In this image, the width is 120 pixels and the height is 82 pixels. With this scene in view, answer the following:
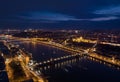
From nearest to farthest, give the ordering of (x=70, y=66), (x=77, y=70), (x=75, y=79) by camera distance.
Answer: (x=75, y=79)
(x=77, y=70)
(x=70, y=66)

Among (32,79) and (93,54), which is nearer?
(32,79)

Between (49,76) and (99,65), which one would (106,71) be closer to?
(99,65)

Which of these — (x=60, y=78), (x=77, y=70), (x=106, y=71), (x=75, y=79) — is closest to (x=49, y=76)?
(x=60, y=78)

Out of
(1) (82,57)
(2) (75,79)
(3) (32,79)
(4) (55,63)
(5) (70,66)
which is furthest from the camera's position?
(1) (82,57)

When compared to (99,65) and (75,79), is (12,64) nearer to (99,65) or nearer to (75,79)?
(75,79)

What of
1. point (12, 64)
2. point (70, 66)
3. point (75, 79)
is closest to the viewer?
point (75, 79)

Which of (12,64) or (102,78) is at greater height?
(12,64)

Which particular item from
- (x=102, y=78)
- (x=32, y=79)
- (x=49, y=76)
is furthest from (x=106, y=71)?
(x=32, y=79)

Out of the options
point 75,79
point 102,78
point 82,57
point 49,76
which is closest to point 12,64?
point 49,76

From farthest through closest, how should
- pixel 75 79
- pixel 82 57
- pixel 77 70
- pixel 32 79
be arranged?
pixel 82 57
pixel 77 70
pixel 75 79
pixel 32 79

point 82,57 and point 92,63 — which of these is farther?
point 82,57
